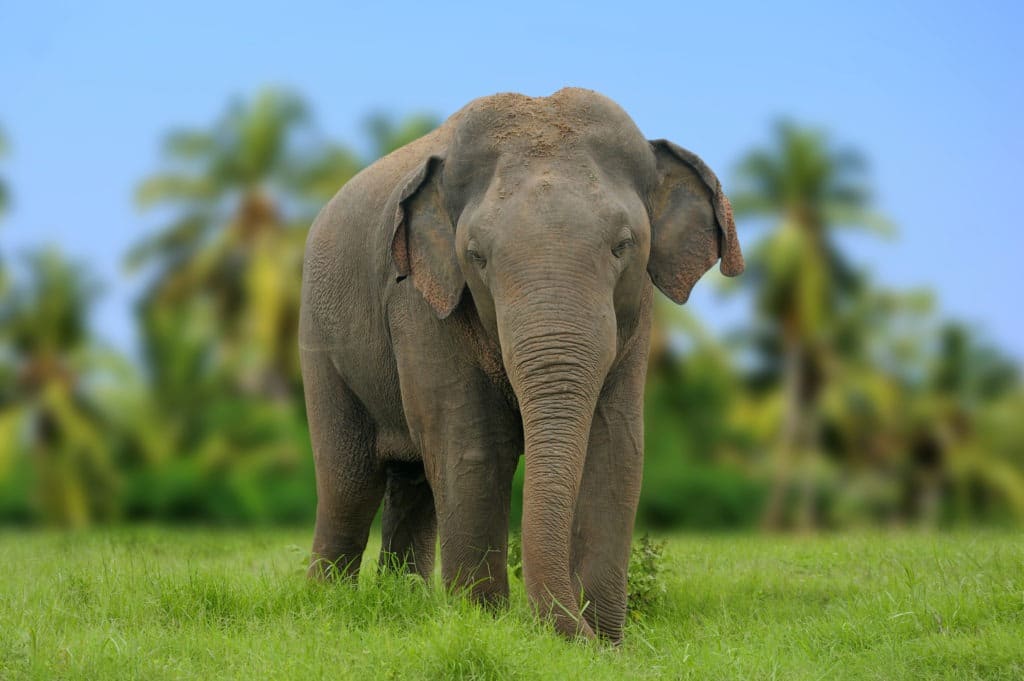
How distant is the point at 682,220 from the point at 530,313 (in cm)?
123

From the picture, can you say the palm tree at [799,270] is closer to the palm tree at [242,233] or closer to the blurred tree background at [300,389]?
the blurred tree background at [300,389]

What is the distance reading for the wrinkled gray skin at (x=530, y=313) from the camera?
22.2 feet

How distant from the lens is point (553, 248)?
22.1ft

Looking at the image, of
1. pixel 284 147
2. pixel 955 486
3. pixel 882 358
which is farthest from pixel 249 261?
pixel 955 486

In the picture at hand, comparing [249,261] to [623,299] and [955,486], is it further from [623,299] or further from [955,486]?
[623,299]

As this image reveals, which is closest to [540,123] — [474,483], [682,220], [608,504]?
[682,220]

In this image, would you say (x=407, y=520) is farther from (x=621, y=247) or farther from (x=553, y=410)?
→ (x=621, y=247)

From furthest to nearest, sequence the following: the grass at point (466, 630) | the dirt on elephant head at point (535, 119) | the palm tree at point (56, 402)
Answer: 1. the palm tree at point (56, 402)
2. the dirt on elephant head at point (535, 119)
3. the grass at point (466, 630)

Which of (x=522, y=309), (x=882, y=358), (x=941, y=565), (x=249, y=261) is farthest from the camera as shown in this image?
(x=882, y=358)

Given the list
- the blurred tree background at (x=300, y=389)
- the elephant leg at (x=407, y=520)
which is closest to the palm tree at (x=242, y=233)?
the blurred tree background at (x=300, y=389)

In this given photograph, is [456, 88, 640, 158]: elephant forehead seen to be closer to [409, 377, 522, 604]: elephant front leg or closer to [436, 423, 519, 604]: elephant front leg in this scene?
[409, 377, 522, 604]: elephant front leg

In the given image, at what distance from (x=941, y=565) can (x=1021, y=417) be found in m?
35.9

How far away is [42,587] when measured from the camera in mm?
8641

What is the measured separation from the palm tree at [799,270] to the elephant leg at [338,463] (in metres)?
31.3
